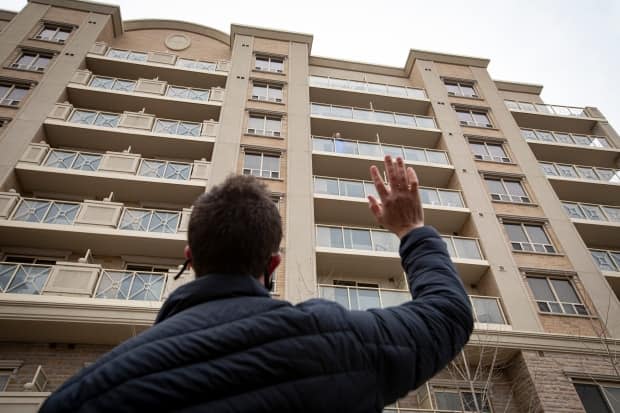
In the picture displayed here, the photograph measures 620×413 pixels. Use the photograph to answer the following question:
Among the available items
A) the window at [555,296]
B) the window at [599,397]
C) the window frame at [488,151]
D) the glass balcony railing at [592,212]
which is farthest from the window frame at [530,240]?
the window at [599,397]

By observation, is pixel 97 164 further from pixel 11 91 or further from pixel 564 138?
pixel 564 138

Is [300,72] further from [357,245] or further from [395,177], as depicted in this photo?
[395,177]

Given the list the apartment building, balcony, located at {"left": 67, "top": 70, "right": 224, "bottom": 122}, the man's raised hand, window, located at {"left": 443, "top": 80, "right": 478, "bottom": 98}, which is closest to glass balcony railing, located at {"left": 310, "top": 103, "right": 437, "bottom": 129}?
the apartment building

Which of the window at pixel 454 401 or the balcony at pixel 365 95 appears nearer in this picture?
the window at pixel 454 401

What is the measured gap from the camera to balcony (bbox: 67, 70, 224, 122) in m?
19.1

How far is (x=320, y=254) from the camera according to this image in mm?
14781

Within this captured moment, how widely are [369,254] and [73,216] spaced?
11.2 m

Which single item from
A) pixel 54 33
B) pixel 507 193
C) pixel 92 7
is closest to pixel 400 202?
pixel 507 193

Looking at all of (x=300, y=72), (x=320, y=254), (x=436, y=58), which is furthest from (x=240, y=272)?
(x=436, y=58)

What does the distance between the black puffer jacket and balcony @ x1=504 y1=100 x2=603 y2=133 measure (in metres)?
27.5

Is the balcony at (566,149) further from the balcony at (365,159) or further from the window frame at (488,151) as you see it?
the balcony at (365,159)

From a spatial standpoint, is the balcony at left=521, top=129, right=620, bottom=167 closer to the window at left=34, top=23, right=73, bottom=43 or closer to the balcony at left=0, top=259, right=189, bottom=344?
the balcony at left=0, top=259, right=189, bottom=344

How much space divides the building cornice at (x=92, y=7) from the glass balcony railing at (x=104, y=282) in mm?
19114

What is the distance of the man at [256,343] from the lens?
44.2 inches
